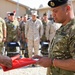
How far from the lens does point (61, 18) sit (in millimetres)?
2318

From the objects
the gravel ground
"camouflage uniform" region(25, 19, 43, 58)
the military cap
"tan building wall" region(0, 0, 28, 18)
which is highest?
"tan building wall" region(0, 0, 28, 18)

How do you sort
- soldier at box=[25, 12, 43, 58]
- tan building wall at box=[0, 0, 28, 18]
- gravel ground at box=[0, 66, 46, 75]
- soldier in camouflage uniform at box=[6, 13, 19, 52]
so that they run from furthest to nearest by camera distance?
tan building wall at box=[0, 0, 28, 18], soldier in camouflage uniform at box=[6, 13, 19, 52], soldier at box=[25, 12, 43, 58], gravel ground at box=[0, 66, 46, 75]

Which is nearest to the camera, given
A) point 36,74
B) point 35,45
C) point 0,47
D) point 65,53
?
point 65,53

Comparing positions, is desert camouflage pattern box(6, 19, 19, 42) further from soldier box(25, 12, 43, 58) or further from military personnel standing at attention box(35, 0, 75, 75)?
military personnel standing at attention box(35, 0, 75, 75)

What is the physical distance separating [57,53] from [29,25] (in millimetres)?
5998

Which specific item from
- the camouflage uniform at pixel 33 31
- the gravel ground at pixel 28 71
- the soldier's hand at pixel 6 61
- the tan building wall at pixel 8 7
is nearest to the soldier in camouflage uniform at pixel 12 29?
the camouflage uniform at pixel 33 31

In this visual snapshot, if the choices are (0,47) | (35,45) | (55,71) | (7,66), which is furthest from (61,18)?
(35,45)

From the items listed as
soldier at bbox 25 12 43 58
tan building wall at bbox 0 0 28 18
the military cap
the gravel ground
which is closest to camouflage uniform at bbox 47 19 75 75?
the military cap

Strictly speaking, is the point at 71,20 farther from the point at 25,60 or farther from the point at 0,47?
the point at 0,47

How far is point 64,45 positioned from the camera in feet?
7.27

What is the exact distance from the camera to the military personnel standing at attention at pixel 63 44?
7.02 ft

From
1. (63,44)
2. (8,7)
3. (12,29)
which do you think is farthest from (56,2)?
(8,7)

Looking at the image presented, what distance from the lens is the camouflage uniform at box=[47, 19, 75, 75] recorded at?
2.15 meters

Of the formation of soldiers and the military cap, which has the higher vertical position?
the military cap
